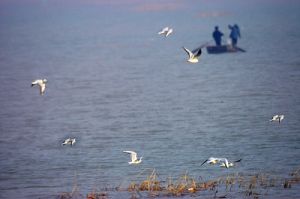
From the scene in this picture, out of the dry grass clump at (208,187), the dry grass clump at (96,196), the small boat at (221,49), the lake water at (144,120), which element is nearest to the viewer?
the dry grass clump at (96,196)

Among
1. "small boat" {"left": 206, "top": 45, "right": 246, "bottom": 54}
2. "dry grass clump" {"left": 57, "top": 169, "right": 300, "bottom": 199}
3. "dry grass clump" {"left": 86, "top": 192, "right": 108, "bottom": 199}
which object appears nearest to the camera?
"dry grass clump" {"left": 86, "top": 192, "right": 108, "bottom": 199}

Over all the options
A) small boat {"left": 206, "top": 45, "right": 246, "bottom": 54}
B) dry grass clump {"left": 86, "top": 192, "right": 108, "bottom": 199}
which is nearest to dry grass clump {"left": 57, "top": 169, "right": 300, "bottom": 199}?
dry grass clump {"left": 86, "top": 192, "right": 108, "bottom": 199}

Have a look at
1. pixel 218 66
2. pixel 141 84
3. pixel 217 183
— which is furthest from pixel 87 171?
pixel 218 66

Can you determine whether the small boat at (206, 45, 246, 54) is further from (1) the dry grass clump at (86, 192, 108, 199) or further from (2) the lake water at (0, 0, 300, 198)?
(1) the dry grass clump at (86, 192, 108, 199)

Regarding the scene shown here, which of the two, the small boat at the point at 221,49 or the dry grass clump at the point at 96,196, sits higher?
the small boat at the point at 221,49

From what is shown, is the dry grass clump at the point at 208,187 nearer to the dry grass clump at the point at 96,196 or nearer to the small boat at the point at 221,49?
the dry grass clump at the point at 96,196

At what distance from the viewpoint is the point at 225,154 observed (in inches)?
1375

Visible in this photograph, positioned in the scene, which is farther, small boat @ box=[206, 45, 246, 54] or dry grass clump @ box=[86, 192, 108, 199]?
small boat @ box=[206, 45, 246, 54]

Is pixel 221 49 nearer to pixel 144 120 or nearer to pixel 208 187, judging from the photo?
pixel 144 120

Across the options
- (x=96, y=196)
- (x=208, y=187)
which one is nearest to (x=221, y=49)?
(x=208, y=187)

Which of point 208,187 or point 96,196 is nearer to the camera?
point 96,196

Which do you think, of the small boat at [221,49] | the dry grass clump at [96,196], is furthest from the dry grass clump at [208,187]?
the small boat at [221,49]

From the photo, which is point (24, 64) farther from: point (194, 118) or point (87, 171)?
point (87, 171)

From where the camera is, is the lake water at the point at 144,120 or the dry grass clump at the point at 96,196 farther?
the lake water at the point at 144,120
